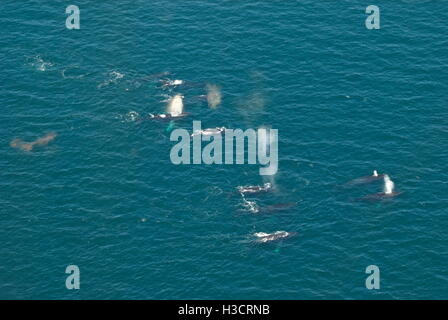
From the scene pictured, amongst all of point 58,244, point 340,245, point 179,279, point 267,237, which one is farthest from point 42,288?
point 340,245

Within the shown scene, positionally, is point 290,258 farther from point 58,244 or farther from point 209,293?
point 58,244
